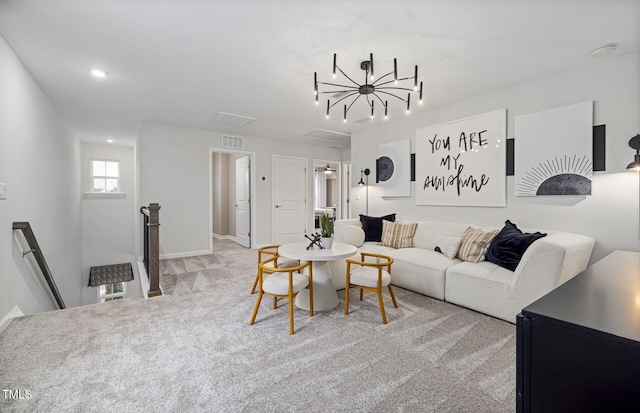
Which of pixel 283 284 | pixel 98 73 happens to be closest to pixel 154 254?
pixel 283 284

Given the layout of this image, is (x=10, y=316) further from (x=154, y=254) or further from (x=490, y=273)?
(x=490, y=273)

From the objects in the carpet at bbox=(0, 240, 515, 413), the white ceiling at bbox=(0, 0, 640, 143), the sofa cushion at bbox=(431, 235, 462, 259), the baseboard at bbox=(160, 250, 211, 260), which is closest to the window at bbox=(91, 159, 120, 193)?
the baseboard at bbox=(160, 250, 211, 260)

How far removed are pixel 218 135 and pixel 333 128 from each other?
7.48 ft

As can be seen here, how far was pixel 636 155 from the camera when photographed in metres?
2.40

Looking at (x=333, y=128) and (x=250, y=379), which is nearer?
(x=250, y=379)

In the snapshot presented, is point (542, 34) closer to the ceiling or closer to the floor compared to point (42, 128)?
closer to the ceiling

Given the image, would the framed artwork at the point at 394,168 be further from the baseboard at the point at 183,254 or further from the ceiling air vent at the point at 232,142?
the baseboard at the point at 183,254

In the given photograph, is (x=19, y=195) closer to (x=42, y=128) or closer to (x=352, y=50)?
→ (x=42, y=128)

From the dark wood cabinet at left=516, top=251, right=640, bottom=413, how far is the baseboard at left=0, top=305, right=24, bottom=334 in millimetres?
3416

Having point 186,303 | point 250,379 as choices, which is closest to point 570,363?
point 250,379

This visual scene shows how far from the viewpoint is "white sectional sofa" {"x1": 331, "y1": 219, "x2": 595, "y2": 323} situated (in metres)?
2.28

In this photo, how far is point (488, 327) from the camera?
7.93 ft

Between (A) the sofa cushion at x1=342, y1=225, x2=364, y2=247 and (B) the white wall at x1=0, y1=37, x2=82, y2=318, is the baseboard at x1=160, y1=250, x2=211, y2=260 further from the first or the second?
(A) the sofa cushion at x1=342, y1=225, x2=364, y2=247

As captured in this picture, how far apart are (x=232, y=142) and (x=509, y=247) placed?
501cm
